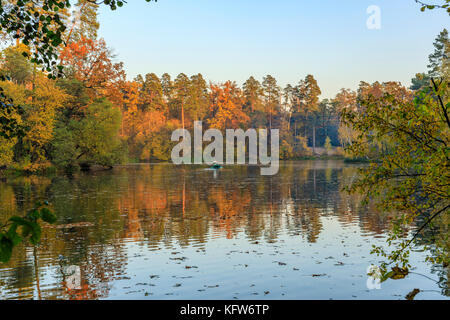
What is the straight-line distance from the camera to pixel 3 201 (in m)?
26.9

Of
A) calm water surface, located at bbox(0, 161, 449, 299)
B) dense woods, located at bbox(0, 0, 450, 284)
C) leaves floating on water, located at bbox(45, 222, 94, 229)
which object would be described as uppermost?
dense woods, located at bbox(0, 0, 450, 284)

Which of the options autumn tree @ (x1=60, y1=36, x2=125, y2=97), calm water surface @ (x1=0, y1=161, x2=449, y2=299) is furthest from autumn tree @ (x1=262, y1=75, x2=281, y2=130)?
calm water surface @ (x1=0, y1=161, x2=449, y2=299)

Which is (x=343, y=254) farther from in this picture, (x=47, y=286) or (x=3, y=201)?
(x=3, y=201)

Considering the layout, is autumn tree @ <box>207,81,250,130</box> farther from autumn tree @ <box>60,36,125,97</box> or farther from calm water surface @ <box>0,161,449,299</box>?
calm water surface @ <box>0,161,449,299</box>

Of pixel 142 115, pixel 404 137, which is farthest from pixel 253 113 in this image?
pixel 404 137

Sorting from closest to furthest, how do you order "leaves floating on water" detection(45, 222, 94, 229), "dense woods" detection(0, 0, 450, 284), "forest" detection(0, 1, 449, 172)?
"dense woods" detection(0, 0, 450, 284)
"leaves floating on water" detection(45, 222, 94, 229)
"forest" detection(0, 1, 449, 172)

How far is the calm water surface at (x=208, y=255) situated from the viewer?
32.2 ft

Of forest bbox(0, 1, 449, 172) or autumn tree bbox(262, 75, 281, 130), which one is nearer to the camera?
forest bbox(0, 1, 449, 172)

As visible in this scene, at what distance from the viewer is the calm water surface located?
983cm

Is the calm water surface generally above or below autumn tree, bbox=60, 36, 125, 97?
below

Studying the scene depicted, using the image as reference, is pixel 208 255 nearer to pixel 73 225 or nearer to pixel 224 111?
pixel 73 225

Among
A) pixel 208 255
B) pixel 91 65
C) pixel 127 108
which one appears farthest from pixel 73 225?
pixel 127 108

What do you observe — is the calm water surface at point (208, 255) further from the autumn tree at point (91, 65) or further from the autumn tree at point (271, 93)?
the autumn tree at point (271, 93)

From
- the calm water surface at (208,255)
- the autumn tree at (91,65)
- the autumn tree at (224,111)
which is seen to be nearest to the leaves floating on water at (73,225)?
the calm water surface at (208,255)
